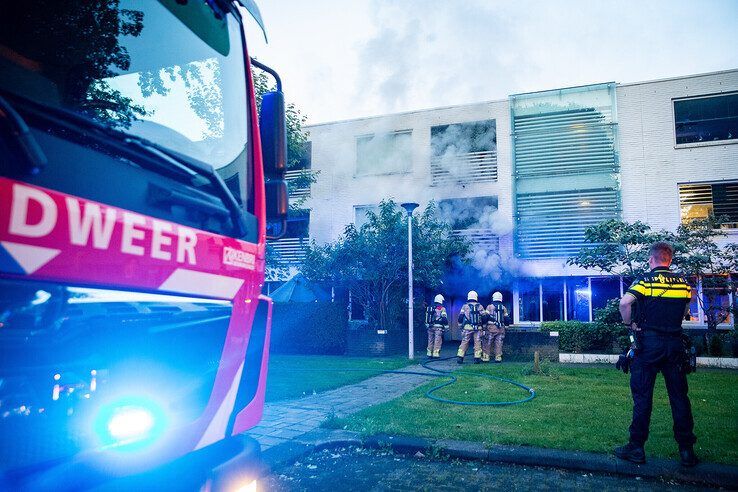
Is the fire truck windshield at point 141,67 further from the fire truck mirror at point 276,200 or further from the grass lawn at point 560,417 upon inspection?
the grass lawn at point 560,417

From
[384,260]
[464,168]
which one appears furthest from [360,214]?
[384,260]

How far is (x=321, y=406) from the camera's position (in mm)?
6543

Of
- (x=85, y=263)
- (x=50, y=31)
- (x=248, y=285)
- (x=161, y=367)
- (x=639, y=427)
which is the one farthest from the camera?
(x=639, y=427)

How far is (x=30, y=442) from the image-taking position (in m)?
1.27

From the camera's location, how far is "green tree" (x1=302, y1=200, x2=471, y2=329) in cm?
1506

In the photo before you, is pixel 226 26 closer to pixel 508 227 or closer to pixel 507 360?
pixel 507 360

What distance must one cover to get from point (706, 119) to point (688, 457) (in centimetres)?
1679

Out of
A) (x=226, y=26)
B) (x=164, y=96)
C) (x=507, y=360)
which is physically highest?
(x=226, y=26)

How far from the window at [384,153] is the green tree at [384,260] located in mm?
4066

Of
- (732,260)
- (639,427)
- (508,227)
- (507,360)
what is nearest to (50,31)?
(639,427)

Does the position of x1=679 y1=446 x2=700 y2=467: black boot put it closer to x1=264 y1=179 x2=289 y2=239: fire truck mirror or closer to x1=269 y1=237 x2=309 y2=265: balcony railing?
x1=264 y1=179 x2=289 y2=239: fire truck mirror

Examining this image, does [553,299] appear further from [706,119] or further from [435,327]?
[706,119]

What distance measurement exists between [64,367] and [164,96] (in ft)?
3.76

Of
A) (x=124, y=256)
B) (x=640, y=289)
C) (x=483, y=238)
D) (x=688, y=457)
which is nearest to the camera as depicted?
(x=124, y=256)
